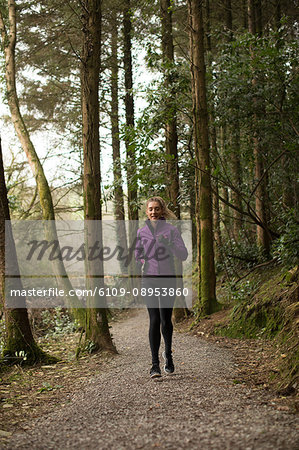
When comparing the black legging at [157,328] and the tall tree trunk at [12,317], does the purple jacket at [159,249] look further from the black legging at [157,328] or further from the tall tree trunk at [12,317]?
the tall tree trunk at [12,317]

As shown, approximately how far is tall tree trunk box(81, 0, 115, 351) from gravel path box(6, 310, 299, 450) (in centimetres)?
181

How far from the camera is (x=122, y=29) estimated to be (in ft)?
48.6

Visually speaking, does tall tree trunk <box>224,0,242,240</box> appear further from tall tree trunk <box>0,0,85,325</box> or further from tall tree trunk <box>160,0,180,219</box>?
tall tree trunk <box>0,0,85,325</box>

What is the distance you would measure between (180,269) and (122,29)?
9143mm

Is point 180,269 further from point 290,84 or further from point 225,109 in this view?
point 290,84

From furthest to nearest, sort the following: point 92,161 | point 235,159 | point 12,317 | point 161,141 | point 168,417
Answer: point 235,159, point 161,141, point 92,161, point 12,317, point 168,417

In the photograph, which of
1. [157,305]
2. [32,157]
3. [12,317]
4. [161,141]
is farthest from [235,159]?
[157,305]

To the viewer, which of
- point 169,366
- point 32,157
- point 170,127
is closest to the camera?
point 169,366

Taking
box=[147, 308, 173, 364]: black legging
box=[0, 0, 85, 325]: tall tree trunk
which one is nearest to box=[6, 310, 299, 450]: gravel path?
box=[147, 308, 173, 364]: black legging

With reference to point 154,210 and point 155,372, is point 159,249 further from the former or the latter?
point 155,372

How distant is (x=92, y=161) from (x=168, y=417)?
489cm

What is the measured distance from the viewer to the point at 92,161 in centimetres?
736

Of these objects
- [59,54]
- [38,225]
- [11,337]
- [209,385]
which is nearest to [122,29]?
[59,54]

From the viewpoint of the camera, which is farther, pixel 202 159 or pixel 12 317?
pixel 202 159
